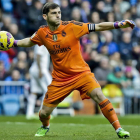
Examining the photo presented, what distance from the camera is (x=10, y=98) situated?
46.2ft

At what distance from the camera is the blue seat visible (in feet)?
46.0

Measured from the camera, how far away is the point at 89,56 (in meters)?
15.9

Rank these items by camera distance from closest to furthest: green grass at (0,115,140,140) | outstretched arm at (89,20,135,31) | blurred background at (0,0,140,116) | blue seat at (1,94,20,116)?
outstretched arm at (89,20,135,31)
green grass at (0,115,140,140)
blue seat at (1,94,20,116)
blurred background at (0,0,140,116)

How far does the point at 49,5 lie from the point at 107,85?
823 centimetres

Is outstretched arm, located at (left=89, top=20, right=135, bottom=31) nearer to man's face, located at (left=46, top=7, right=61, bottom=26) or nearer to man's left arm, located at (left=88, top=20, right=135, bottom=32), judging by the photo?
man's left arm, located at (left=88, top=20, right=135, bottom=32)

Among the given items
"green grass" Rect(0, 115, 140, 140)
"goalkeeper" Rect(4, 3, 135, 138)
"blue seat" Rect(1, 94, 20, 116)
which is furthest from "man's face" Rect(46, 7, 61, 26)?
"blue seat" Rect(1, 94, 20, 116)

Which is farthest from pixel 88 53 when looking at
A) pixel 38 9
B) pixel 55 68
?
pixel 55 68

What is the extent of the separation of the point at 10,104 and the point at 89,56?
12.5ft

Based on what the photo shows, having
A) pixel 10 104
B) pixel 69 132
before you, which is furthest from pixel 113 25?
pixel 10 104

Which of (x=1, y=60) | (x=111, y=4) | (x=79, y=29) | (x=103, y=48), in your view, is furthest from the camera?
(x=111, y=4)

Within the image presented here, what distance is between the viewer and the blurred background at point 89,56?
1449cm

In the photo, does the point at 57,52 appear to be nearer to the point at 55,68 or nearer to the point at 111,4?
the point at 55,68

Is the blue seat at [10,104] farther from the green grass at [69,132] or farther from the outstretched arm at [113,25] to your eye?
the outstretched arm at [113,25]

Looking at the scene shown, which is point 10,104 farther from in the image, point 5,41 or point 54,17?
point 54,17
